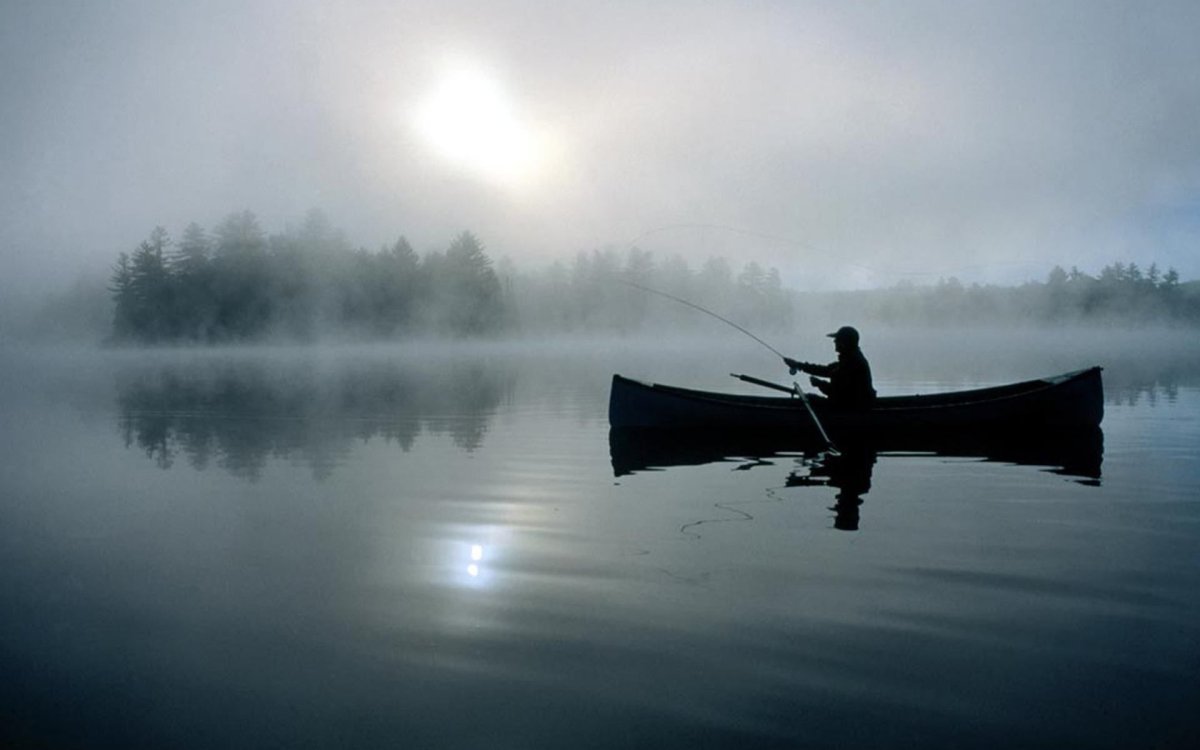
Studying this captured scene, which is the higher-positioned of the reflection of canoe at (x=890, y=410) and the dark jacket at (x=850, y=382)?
the dark jacket at (x=850, y=382)

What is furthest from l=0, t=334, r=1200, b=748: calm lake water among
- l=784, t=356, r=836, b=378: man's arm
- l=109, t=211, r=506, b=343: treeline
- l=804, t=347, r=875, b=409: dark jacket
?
l=109, t=211, r=506, b=343: treeline

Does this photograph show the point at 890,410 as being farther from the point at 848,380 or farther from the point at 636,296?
the point at 636,296

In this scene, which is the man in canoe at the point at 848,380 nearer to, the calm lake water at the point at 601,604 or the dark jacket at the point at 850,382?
the dark jacket at the point at 850,382

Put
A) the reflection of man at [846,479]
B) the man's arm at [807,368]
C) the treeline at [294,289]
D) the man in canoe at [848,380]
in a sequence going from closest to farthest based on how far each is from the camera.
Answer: the reflection of man at [846,479]
the man's arm at [807,368]
the man in canoe at [848,380]
the treeline at [294,289]

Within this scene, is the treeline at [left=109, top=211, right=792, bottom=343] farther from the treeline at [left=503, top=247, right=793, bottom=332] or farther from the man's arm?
the man's arm

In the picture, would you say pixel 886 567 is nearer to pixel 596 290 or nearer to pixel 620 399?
pixel 620 399

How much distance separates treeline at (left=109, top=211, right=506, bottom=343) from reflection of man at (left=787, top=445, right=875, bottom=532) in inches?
3192

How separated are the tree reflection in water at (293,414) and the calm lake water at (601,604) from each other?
1807 mm

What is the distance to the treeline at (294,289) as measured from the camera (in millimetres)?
85250

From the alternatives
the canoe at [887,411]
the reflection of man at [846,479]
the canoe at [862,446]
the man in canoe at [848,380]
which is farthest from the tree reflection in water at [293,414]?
the man in canoe at [848,380]

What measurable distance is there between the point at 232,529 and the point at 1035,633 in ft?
27.0

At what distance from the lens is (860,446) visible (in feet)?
52.7

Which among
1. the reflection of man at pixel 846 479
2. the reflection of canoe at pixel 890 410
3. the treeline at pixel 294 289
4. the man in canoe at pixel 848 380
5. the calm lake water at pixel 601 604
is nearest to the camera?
the calm lake water at pixel 601 604

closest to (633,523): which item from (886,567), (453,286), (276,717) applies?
(886,567)
